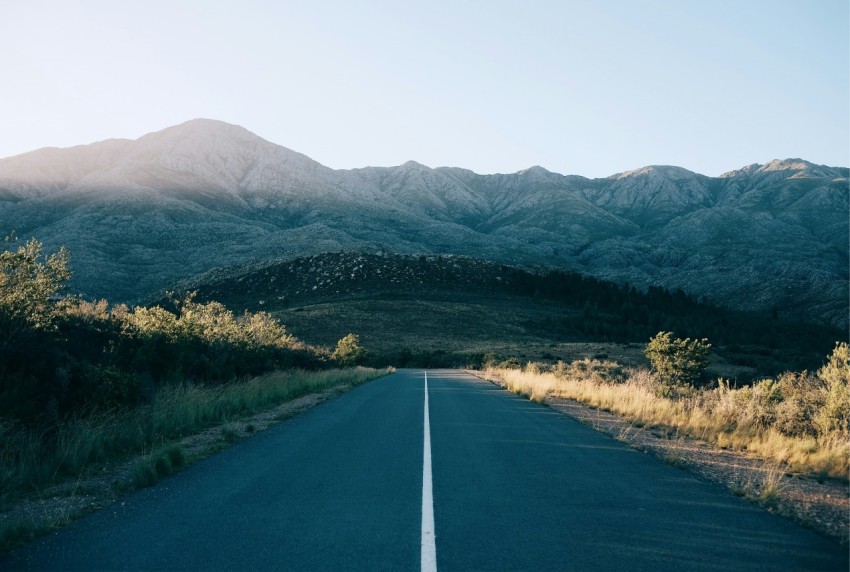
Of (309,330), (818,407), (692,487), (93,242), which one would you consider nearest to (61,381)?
(692,487)

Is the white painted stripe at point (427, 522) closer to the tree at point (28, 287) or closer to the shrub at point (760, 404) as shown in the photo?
the shrub at point (760, 404)

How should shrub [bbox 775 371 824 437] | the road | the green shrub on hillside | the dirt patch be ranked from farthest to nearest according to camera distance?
the green shrub on hillside → shrub [bbox 775 371 824 437] → the dirt patch → the road

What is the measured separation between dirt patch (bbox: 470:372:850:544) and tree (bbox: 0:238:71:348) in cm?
1224

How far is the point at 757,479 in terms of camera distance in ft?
26.7

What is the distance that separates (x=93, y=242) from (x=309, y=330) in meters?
63.3

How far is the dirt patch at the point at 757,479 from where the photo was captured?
21.0ft

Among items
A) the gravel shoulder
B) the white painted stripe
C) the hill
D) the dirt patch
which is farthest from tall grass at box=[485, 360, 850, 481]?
the hill

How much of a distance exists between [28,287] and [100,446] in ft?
14.6

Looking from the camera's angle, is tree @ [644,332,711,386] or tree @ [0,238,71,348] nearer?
tree @ [0,238,71,348]

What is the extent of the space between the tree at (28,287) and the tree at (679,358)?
102 feet

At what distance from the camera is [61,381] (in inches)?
424

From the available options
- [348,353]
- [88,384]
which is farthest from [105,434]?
[348,353]

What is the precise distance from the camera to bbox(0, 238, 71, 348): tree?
1112 cm

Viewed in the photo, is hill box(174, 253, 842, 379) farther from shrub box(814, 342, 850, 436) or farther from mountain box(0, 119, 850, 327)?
shrub box(814, 342, 850, 436)
